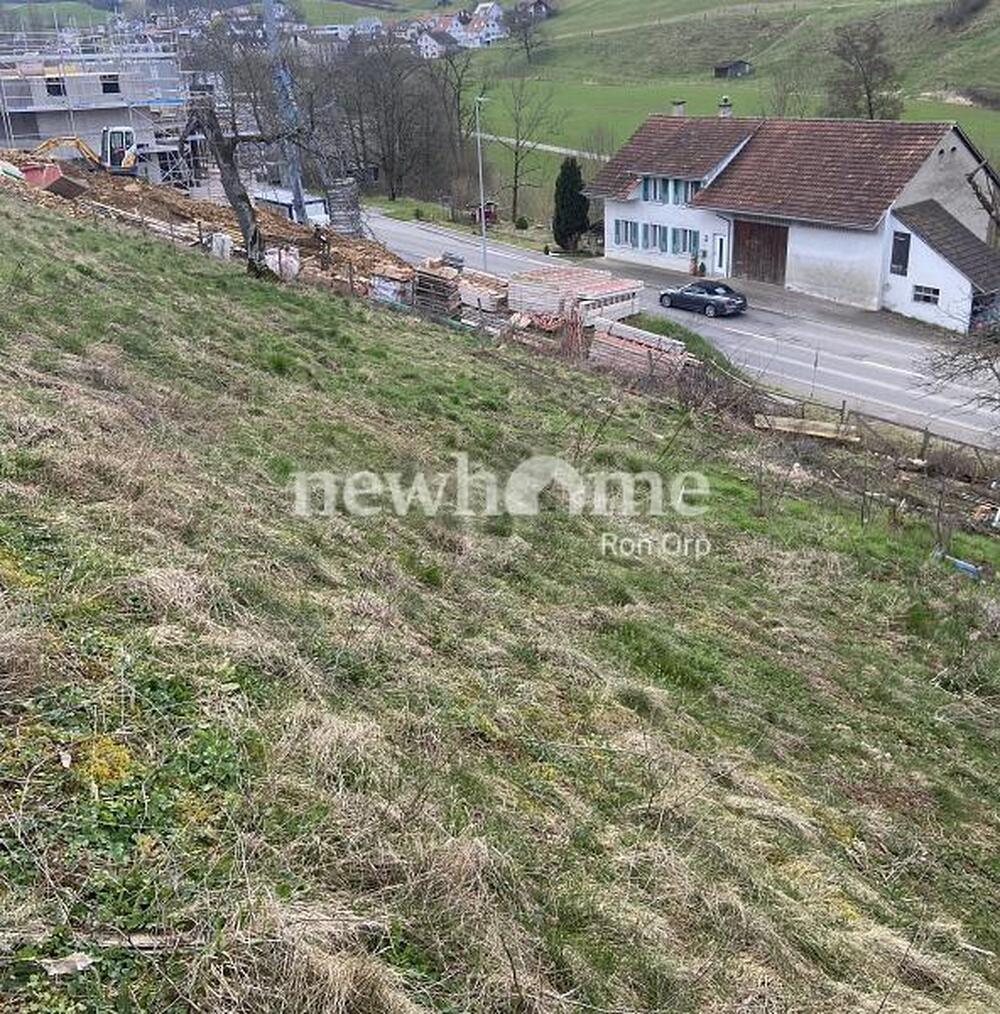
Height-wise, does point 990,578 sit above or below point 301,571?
below

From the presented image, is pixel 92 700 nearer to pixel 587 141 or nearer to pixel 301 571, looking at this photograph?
pixel 301 571

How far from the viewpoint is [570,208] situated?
43.9m

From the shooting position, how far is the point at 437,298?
80.6 ft

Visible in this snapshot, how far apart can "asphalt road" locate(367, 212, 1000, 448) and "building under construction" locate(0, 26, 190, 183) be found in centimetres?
1454

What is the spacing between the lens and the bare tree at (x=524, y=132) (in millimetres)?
54969

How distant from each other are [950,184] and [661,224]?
11515 mm

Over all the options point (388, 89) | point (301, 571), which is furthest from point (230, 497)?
point (388, 89)

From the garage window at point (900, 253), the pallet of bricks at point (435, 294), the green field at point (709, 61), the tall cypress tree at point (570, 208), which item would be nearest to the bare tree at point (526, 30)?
the green field at point (709, 61)

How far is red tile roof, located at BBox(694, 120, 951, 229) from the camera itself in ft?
111

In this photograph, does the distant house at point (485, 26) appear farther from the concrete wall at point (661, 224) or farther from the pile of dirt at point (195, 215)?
the pile of dirt at point (195, 215)

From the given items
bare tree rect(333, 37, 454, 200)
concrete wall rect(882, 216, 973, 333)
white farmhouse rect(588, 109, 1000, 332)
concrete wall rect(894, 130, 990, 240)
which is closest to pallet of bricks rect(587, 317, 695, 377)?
concrete wall rect(882, 216, 973, 333)

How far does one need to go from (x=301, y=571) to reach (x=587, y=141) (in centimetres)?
5944

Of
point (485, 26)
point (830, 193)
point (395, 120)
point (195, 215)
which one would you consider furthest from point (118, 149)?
point (485, 26)

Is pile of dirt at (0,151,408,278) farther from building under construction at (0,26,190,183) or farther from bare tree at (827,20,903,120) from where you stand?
bare tree at (827,20,903,120)
